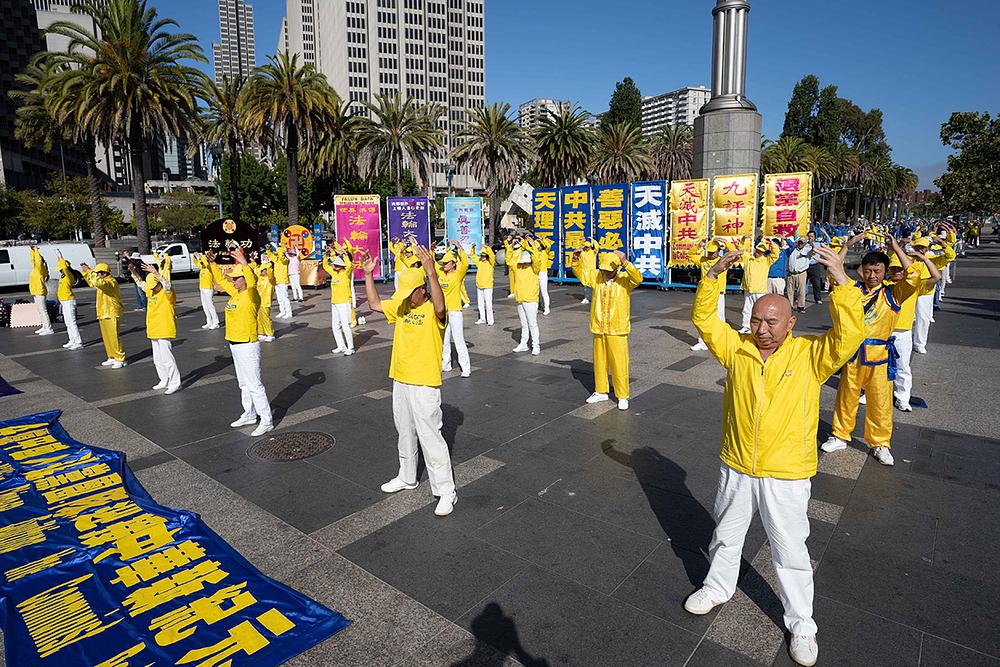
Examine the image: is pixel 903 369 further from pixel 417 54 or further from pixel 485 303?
pixel 417 54

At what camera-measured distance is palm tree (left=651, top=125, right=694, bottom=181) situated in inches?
1943

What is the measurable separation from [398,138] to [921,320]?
32.1 metres

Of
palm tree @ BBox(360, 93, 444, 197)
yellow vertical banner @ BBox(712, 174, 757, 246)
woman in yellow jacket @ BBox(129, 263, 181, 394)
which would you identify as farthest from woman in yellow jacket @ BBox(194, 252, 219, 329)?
palm tree @ BBox(360, 93, 444, 197)

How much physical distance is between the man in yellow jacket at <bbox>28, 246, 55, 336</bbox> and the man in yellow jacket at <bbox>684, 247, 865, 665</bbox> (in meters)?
16.4

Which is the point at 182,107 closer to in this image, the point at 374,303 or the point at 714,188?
the point at 714,188

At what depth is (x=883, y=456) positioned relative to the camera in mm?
6082

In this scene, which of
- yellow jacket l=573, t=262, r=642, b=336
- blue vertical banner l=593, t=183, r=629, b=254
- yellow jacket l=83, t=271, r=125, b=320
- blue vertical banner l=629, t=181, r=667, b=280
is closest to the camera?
yellow jacket l=573, t=262, r=642, b=336

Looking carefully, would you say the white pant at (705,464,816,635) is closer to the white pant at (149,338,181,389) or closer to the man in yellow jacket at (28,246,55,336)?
the white pant at (149,338,181,389)

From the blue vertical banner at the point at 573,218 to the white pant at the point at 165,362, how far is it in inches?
626

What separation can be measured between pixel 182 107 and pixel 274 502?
28.5 metres

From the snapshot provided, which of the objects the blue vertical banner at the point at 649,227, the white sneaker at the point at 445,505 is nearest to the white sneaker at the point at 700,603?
the white sneaker at the point at 445,505

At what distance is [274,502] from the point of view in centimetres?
558

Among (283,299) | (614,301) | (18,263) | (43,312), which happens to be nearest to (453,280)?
(614,301)

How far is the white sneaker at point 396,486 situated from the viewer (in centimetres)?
568
